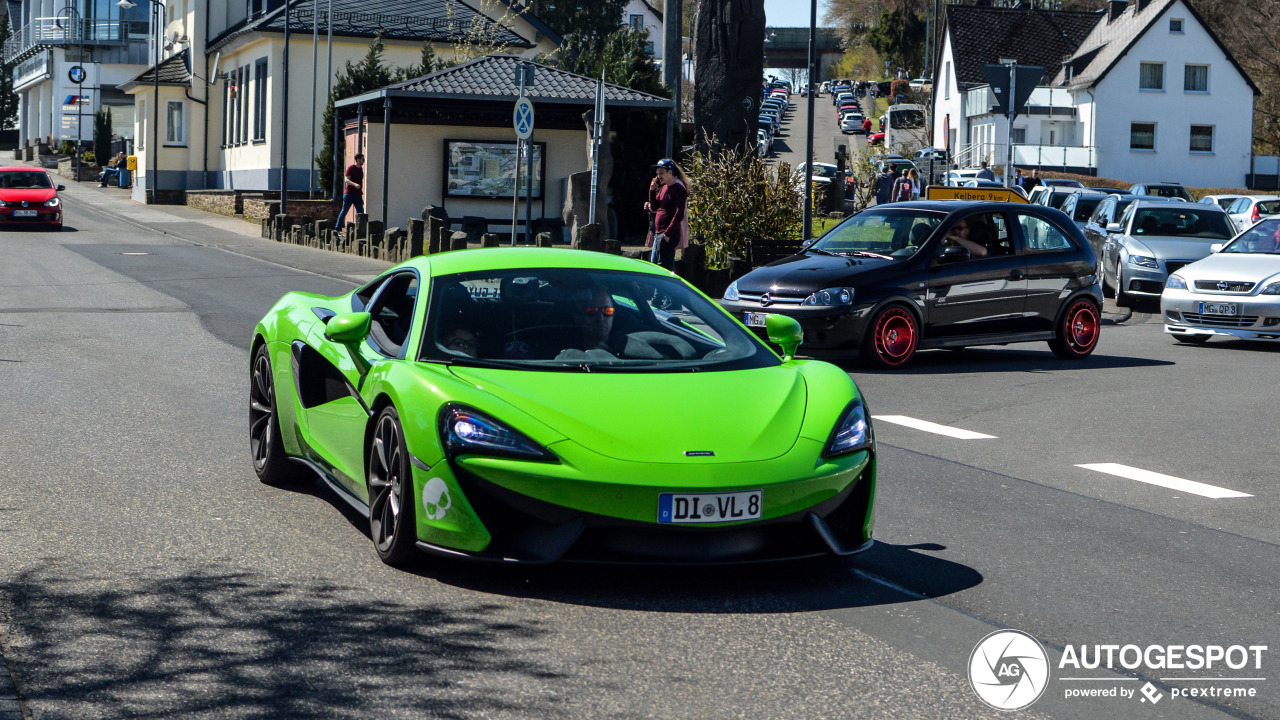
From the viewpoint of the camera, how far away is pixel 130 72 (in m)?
80.3

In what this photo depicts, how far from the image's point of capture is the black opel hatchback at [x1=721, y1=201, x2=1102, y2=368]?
1361 cm

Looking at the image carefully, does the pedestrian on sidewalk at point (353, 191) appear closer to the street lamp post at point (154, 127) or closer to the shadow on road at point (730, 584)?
the street lamp post at point (154, 127)

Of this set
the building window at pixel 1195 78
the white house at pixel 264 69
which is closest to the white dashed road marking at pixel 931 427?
the white house at pixel 264 69

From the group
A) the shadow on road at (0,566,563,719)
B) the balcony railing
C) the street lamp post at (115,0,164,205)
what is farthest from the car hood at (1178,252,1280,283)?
the balcony railing

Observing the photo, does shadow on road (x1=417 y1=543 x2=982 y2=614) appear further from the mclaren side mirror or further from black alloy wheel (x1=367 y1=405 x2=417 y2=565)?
the mclaren side mirror

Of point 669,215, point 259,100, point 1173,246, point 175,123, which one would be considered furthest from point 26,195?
point 1173,246

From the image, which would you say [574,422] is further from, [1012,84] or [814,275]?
[1012,84]

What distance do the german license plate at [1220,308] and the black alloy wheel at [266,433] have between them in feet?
38.9

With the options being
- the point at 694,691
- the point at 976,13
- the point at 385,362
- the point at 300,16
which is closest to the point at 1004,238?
the point at 385,362

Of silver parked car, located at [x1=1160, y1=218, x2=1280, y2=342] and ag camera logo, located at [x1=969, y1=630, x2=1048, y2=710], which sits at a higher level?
silver parked car, located at [x1=1160, y1=218, x2=1280, y2=342]

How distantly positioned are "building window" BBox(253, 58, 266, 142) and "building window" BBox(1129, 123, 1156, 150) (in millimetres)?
42603

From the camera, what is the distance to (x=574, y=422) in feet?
18.0

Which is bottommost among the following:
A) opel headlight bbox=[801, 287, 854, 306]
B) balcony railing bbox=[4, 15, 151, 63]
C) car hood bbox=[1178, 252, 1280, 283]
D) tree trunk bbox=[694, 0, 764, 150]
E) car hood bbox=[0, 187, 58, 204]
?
opel headlight bbox=[801, 287, 854, 306]

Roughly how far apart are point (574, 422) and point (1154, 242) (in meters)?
18.5
